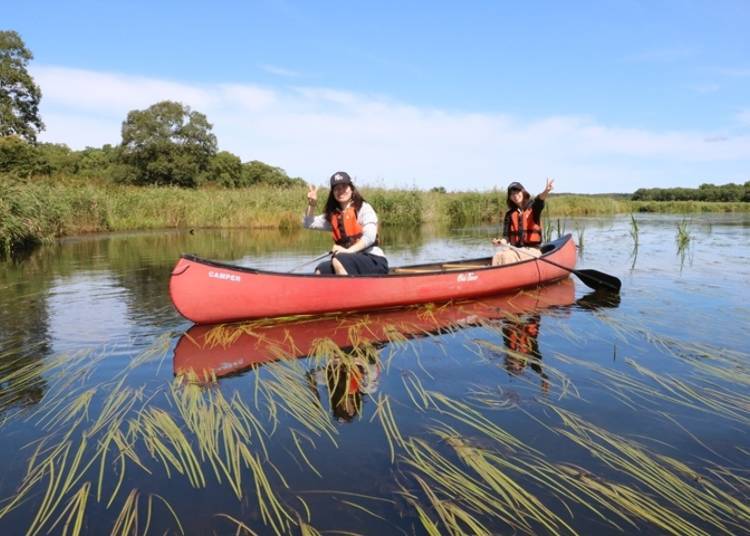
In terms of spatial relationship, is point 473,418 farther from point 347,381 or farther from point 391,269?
point 391,269

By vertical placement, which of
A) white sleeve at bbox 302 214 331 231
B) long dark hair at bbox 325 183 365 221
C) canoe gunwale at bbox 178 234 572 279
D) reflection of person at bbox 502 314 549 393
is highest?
long dark hair at bbox 325 183 365 221

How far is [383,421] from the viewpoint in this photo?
335 cm

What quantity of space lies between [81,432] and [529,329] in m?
4.27

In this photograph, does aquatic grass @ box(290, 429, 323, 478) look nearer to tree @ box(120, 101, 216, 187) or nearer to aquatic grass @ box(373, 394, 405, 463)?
aquatic grass @ box(373, 394, 405, 463)

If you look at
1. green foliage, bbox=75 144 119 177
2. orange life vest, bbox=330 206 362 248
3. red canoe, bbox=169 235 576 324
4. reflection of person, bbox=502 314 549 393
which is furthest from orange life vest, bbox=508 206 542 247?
green foliage, bbox=75 144 119 177

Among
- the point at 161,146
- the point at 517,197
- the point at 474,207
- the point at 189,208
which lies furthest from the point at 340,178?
the point at 161,146

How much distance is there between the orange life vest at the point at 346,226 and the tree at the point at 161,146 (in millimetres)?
39552

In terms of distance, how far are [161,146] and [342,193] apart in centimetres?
4073

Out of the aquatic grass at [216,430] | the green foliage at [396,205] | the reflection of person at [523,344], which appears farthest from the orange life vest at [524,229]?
the green foliage at [396,205]

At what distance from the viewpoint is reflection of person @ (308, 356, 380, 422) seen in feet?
11.8

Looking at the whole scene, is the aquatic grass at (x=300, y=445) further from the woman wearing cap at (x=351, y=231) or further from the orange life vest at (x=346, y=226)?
the orange life vest at (x=346, y=226)

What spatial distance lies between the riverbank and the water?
10.0 metres

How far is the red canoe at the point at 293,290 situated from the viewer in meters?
5.46

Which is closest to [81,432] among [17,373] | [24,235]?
[17,373]
